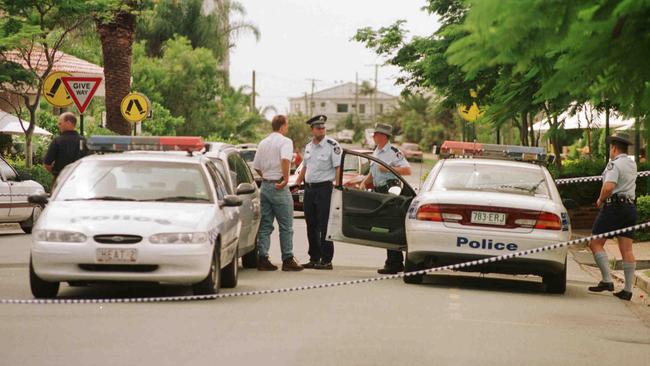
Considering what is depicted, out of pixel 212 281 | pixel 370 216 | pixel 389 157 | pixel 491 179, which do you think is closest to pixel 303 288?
pixel 212 281

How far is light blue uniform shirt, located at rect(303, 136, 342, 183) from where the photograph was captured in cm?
1625

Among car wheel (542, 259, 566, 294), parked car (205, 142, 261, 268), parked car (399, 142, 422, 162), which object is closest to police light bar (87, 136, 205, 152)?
parked car (205, 142, 261, 268)

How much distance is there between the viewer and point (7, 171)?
22.3 m

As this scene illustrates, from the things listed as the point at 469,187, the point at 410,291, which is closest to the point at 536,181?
the point at 469,187

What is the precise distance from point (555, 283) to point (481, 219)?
127 centimetres

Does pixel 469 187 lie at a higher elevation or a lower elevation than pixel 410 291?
higher

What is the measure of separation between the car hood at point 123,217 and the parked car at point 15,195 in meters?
9.59

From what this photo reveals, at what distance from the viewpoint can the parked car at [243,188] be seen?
15.0 meters

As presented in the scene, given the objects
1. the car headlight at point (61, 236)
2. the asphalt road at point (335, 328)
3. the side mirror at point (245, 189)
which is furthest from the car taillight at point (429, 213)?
the car headlight at point (61, 236)

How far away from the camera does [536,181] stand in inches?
580

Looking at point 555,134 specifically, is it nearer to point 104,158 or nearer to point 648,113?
point 104,158

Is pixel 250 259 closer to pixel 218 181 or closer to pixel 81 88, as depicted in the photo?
pixel 218 181

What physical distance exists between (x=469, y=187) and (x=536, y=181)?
797 mm

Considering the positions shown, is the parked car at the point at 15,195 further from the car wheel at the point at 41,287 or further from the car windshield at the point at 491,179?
the car wheel at the point at 41,287
